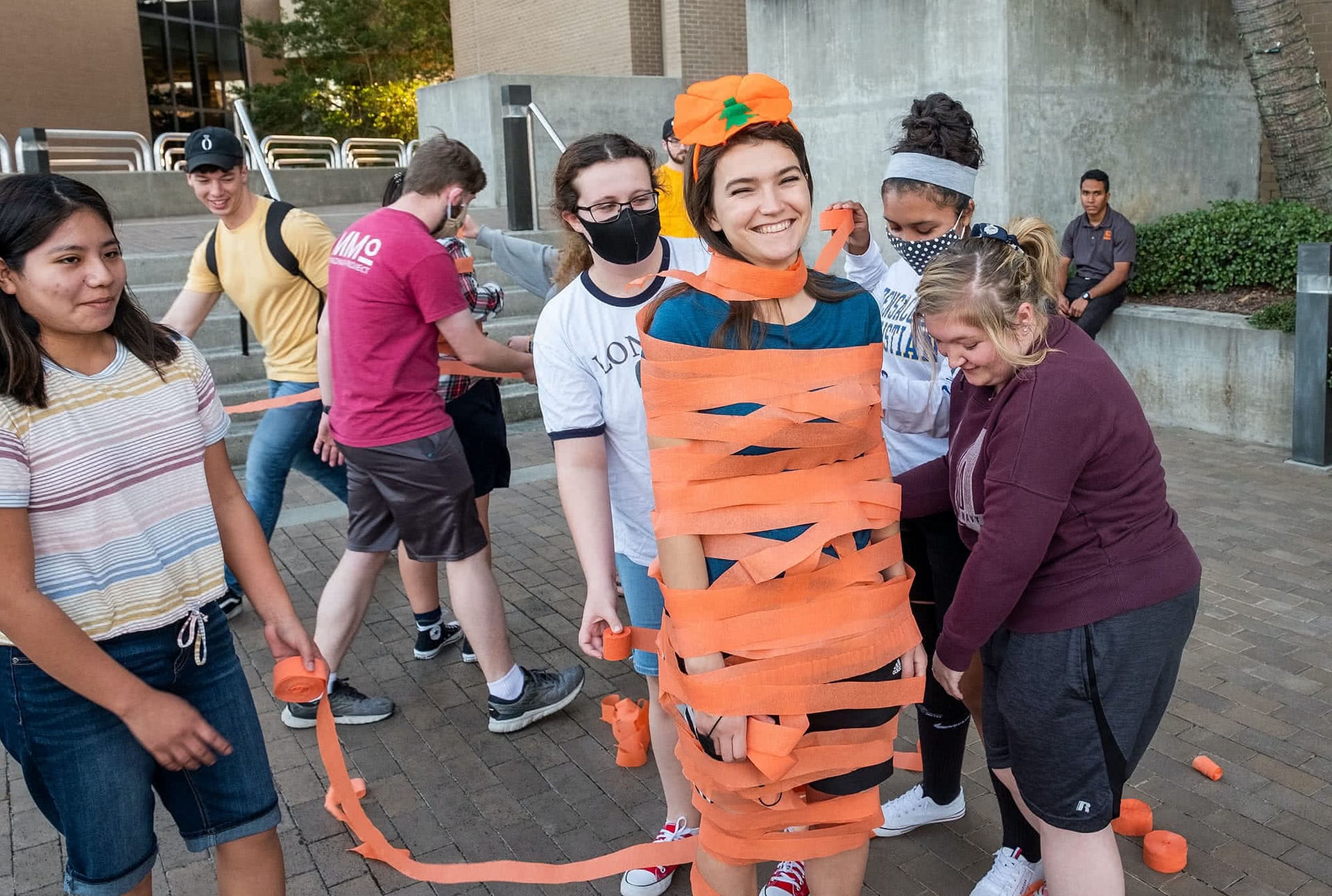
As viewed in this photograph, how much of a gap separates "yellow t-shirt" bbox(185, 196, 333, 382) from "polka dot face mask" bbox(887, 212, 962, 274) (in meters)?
2.67

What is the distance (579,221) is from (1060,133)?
27.4 ft

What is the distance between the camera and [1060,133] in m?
10.0

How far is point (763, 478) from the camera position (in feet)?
7.19

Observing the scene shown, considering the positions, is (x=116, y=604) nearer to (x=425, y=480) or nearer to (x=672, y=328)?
(x=672, y=328)

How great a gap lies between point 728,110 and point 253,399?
23.9 feet

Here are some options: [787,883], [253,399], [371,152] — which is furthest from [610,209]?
[371,152]

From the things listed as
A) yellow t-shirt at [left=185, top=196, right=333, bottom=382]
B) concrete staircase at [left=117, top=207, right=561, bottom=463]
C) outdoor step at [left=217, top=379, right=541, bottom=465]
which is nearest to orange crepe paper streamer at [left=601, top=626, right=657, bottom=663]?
yellow t-shirt at [left=185, top=196, right=333, bottom=382]

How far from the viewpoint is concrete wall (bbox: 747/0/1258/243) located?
984 cm

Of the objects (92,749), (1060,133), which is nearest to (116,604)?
(92,749)

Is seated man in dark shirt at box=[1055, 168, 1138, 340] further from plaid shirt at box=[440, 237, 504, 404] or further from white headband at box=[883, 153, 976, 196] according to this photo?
white headband at box=[883, 153, 976, 196]

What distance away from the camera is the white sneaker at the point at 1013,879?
9.65 feet

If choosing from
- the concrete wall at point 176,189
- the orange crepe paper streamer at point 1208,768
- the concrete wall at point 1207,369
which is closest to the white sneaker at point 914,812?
the orange crepe paper streamer at point 1208,768

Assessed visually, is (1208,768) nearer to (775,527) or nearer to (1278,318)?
(775,527)

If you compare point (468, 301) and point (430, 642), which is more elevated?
point (468, 301)
